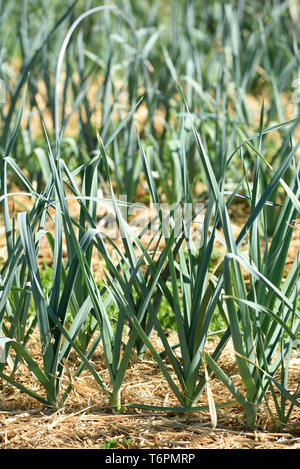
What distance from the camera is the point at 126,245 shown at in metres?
1.68

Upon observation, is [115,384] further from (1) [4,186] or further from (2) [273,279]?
(1) [4,186]

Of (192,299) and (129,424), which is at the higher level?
(192,299)

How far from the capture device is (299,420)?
1625 mm

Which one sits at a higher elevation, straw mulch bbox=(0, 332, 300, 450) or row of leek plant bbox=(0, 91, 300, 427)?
row of leek plant bbox=(0, 91, 300, 427)

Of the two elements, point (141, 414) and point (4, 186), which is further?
point (4, 186)

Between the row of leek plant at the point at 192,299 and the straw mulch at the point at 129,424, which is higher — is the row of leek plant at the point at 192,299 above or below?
above

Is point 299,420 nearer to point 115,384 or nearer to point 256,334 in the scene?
point 256,334

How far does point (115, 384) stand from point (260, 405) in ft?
1.23

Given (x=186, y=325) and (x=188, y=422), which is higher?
(x=186, y=325)

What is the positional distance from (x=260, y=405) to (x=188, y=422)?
0.62 feet
